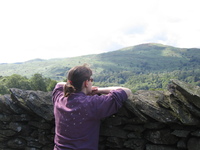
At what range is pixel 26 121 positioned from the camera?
19.8ft

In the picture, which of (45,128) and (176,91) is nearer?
(176,91)

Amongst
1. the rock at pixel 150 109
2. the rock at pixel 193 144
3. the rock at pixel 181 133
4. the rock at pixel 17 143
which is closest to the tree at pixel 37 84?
the rock at pixel 17 143

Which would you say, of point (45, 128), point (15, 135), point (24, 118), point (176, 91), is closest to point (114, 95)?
point (176, 91)

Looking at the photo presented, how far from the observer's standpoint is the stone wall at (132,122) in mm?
3740

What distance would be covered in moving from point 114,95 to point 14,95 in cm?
373

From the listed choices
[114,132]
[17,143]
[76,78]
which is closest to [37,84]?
[17,143]

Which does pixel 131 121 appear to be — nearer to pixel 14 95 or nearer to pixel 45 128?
pixel 45 128

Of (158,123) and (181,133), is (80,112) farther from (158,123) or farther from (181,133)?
(181,133)

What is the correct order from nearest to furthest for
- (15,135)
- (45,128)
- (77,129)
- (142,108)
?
1. (77,129)
2. (142,108)
3. (45,128)
4. (15,135)

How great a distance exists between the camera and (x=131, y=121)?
440cm

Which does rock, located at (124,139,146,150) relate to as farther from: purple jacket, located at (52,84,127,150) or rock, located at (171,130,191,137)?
purple jacket, located at (52,84,127,150)

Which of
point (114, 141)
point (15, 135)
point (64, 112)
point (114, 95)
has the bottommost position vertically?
point (15, 135)

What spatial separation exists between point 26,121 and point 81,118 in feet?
10.6

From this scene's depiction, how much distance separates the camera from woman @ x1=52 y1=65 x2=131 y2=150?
3.57 m
